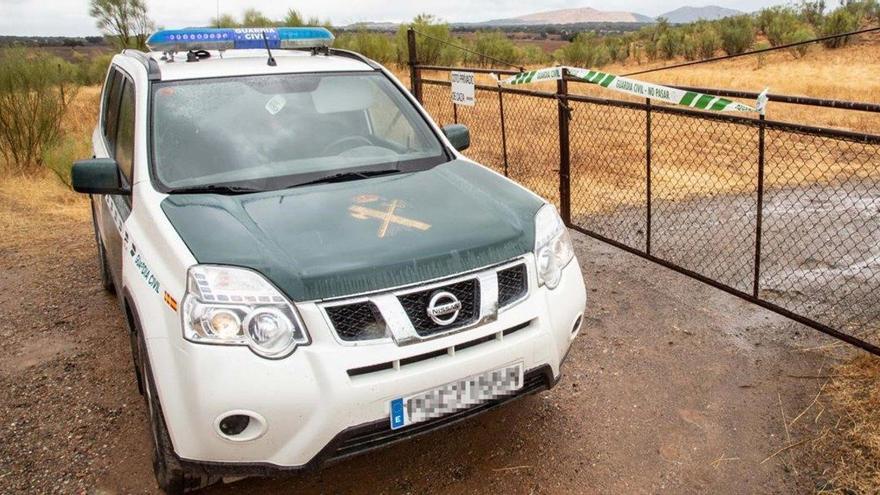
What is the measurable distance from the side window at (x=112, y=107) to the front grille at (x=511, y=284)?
2600 millimetres

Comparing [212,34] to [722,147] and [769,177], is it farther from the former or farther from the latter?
[722,147]

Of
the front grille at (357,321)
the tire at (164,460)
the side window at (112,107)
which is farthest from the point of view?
the side window at (112,107)

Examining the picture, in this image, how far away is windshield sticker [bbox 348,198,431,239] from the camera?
265 cm

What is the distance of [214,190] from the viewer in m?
3.00

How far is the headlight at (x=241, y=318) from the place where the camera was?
2271 mm

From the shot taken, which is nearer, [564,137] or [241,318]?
[241,318]

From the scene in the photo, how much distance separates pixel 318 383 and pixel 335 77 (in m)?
2.11

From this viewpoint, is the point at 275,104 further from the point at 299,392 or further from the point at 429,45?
the point at 429,45

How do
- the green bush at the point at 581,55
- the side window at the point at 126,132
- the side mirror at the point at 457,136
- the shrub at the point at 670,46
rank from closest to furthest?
1. the side window at the point at 126,132
2. the side mirror at the point at 457,136
3. the green bush at the point at 581,55
4. the shrub at the point at 670,46

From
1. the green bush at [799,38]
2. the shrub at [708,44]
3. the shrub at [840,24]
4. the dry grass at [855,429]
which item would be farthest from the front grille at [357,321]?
the shrub at [708,44]

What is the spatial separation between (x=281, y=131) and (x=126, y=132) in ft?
2.82

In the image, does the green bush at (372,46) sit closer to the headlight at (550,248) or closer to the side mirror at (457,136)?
the side mirror at (457,136)

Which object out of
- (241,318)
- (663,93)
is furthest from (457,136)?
(241,318)

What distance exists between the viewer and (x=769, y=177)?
8.57 metres
